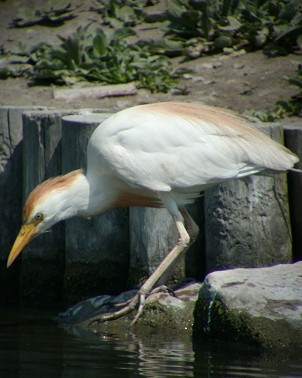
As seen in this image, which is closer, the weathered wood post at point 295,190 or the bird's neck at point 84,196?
the bird's neck at point 84,196

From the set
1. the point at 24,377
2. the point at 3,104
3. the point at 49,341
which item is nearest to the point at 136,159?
the point at 49,341

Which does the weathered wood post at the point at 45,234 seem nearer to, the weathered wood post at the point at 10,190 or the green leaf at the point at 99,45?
the weathered wood post at the point at 10,190

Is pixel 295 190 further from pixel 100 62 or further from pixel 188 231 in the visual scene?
pixel 100 62

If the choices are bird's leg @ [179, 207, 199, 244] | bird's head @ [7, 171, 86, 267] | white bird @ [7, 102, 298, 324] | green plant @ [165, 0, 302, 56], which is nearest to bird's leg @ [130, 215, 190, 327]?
white bird @ [7, 102, 298, 324]

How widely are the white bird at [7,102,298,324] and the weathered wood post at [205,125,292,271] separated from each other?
0.27m

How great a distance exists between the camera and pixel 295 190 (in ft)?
26.0

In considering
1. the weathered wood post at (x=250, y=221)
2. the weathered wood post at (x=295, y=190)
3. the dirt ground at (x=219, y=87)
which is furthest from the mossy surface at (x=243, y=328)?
the dirt ground at (x=219, y=87)

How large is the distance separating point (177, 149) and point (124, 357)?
1702 mm

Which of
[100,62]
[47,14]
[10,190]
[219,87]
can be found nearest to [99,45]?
[100,62]

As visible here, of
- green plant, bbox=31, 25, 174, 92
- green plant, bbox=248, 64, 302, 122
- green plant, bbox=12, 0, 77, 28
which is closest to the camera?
green plant, bbox=248, 64, 302, 122

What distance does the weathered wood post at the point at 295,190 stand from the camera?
7.82 metres

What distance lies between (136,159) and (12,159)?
181 centimetres

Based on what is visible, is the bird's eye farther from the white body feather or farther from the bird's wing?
the bird's wing

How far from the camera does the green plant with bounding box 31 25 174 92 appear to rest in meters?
10.5
